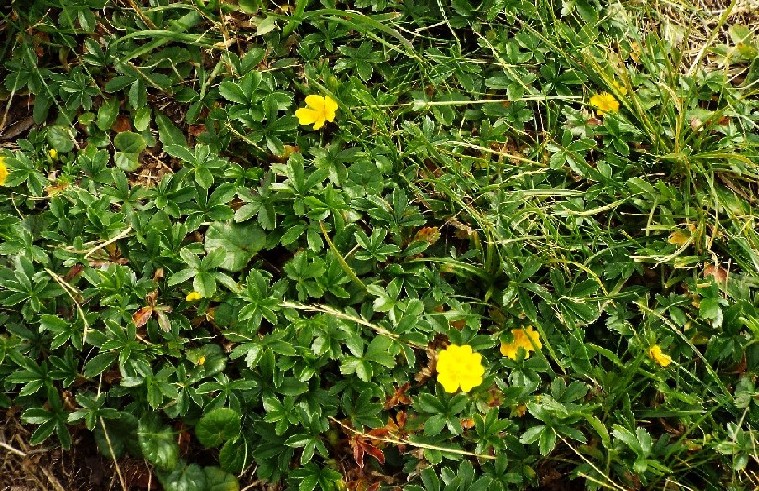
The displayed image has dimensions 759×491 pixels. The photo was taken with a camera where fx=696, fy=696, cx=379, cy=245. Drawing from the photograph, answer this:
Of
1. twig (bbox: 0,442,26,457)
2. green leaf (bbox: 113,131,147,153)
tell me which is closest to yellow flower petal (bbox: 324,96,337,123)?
green leaf (bbox: 113,131,147,153)

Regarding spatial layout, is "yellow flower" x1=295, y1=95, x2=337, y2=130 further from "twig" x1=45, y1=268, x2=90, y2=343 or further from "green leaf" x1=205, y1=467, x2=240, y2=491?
"green leaf" x1=205, y1=467, x2=240, y2=491

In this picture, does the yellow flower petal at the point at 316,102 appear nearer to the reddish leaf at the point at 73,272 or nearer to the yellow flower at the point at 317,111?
the yellow flower at the point at 317,111

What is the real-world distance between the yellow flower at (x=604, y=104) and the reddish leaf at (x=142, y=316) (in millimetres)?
1736

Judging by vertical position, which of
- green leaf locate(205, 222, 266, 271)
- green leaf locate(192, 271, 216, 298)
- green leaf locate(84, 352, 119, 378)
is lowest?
green leaf locate(84, 352, 119, 378)

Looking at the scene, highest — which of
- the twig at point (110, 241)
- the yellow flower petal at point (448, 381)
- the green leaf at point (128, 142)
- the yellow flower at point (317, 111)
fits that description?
the yellow flower at point (317, 111)

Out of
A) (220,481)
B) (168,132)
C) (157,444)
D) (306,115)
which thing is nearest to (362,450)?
(220,481)

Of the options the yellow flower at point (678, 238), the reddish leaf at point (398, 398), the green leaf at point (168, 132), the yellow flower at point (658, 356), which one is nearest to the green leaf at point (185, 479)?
the reddish leaf at point (398, 398)

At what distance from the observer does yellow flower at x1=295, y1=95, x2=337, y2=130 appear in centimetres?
238

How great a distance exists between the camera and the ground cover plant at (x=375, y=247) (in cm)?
208

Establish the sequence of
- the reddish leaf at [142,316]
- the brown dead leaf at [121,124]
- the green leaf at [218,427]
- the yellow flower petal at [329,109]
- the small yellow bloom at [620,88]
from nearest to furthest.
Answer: the green leaf at [218,427] < the reddish leaf at [142,316] < the yellow flower petal at [329,109] < the brown dead leaf at [121,124] < the small yellow bloom at [620,88]

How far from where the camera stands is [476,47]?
2.74 metres

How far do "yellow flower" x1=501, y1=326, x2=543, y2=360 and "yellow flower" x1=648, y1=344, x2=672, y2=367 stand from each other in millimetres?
349

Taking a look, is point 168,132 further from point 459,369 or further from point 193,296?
point 459,369

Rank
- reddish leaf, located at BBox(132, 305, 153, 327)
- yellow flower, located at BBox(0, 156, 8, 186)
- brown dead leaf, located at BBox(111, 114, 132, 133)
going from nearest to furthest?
1. reddish leaf, located at BBox(132, 305, 153, 327)
2. yellow flower, located at BBox(0, 156, 8, 186)
3. brown dead leaf, located at BBox(111, 114, 132, 133)
